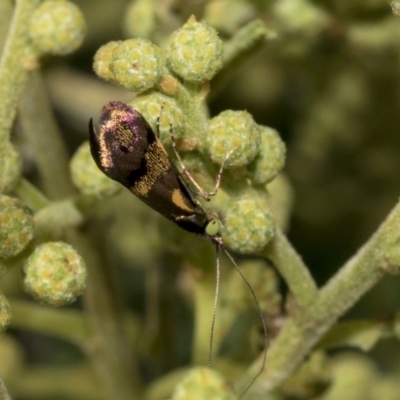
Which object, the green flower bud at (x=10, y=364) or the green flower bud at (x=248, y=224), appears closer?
the green flower bud at (x=248, y=224)

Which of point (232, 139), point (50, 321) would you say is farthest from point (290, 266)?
point (50, 321)

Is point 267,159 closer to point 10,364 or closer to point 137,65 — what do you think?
point 137,65

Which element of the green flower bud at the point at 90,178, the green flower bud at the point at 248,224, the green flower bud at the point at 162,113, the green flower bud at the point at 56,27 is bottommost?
the green flower bud at the point at 248,224

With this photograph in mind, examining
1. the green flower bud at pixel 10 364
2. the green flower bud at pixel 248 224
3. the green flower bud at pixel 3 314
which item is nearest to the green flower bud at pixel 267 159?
the green flower bud at pixel 248 224

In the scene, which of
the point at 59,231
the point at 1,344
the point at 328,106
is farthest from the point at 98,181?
the point at 328,106

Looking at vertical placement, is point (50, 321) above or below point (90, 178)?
below

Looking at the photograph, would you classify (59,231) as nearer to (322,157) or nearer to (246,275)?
(246,275)

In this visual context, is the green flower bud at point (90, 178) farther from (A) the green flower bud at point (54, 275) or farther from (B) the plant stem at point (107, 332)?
(B) the plant stem at point (107, 332)
